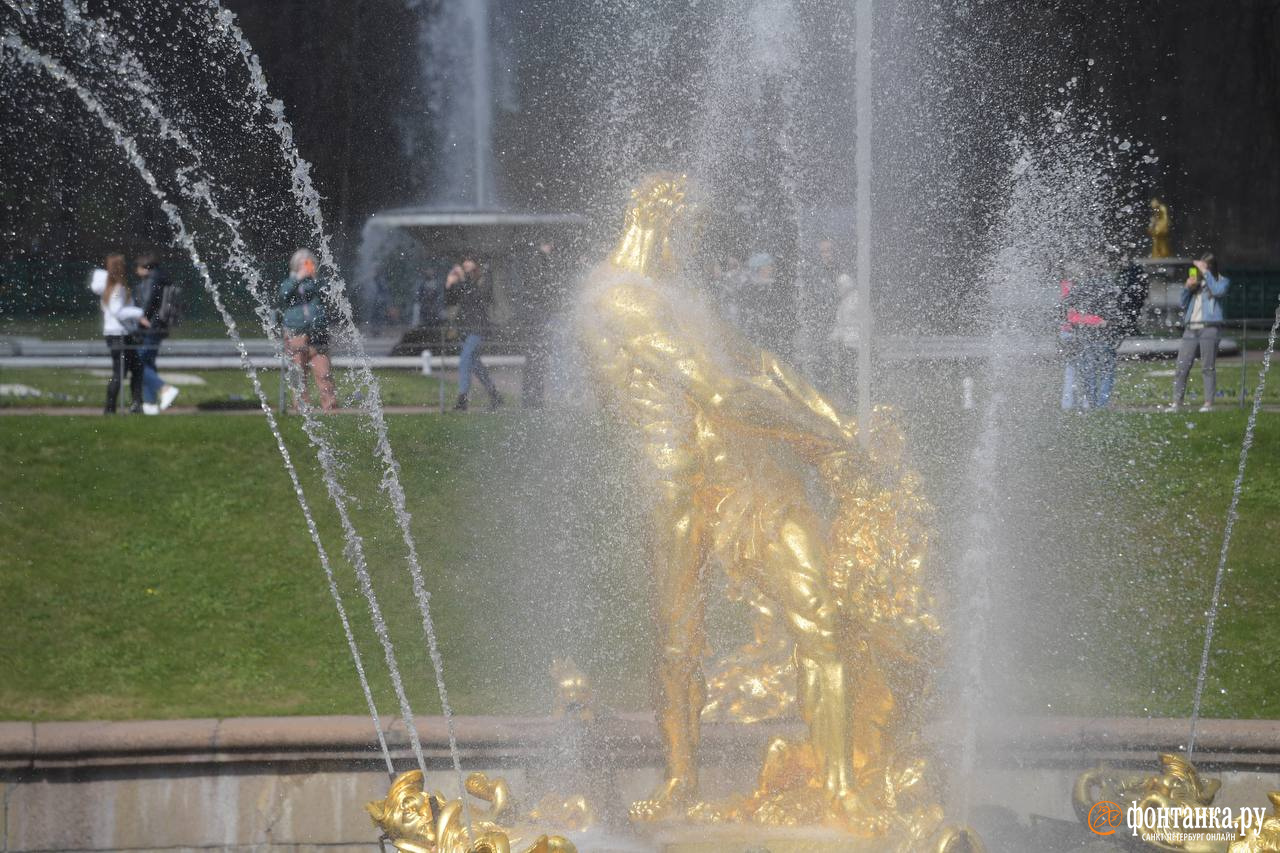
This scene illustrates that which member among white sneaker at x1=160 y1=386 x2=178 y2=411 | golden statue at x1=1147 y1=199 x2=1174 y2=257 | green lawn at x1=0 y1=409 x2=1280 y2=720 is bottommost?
green lawn at x1=0 y1=409 x2=1280 y2=720

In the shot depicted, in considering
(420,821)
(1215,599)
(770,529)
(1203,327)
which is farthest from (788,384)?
(1203,327)

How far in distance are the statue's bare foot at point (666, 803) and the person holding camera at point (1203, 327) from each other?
5816 mm

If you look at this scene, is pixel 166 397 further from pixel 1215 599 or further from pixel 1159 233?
pixel 1159 233

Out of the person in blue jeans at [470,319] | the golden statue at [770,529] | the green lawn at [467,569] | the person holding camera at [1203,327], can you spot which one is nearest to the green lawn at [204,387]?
the person in blue jeans at [470,319]

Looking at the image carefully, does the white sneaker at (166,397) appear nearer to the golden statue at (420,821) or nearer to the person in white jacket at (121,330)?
the person in white jacket at (121,330)

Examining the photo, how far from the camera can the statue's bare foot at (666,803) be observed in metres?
4.80

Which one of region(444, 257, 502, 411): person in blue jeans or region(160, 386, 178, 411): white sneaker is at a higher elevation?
A: region(444, 257, 502, 411): person in blue jeans

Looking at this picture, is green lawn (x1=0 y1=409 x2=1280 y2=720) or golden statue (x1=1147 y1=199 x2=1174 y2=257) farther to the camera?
golden statue (x1=1147 y1=199 x2=1174 y2=257)

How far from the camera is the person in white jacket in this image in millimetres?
10625

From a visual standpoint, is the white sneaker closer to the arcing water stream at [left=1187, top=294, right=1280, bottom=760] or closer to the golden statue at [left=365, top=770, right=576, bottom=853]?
the arcing water stream at [left=1187, top=294, right=1280, bottom=760]

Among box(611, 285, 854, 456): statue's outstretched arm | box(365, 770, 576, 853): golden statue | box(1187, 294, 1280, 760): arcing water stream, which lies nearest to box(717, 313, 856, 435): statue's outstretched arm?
box(611, 285, 854, 456): statue's outstretched arm

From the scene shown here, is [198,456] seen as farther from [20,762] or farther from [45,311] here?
[45,311]

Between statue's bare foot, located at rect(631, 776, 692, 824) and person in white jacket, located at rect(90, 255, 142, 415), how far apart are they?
653 cm

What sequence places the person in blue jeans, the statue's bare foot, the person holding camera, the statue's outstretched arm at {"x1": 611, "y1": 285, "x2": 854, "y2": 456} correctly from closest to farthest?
1. the statue's outstretched arm at {"x1": 611, "y1": 285, "x2": 854, "y2": 456}
2. the statue's bare foot
3. the person holding camera
4. the person in blue jeans
